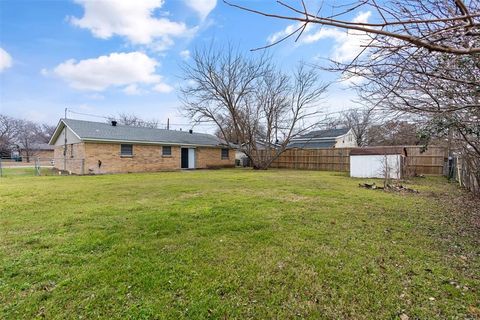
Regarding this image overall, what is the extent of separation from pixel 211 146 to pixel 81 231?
17.1 meters

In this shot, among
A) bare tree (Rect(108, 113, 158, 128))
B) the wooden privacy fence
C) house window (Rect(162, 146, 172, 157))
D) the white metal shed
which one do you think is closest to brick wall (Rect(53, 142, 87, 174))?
house window (Rect(162, 146, 172, 157))

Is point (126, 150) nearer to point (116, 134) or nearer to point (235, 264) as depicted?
point (116, 134)

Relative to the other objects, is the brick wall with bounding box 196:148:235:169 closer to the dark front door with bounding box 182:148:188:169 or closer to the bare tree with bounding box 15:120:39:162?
the dark front door with bounding box 182:148:188:169

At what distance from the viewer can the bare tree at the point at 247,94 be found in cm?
1786

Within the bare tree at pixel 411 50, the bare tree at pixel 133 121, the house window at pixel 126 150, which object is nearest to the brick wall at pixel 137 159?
the house window at pixel 126 150

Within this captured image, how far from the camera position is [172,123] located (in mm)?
36312

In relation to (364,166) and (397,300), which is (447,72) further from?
(364,166)

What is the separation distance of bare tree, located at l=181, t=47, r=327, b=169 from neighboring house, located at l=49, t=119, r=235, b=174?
275 centimetres

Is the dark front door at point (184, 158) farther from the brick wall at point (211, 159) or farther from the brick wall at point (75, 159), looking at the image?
the brick wall at point (75, 159)

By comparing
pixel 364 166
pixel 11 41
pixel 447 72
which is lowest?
pixel 364 166

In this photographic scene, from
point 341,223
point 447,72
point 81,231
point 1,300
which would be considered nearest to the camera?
point 447,72

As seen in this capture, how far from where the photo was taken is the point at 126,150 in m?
15.8

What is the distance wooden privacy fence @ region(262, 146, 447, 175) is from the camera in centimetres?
1427

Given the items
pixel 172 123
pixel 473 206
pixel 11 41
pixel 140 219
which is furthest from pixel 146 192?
pixel 172 123
